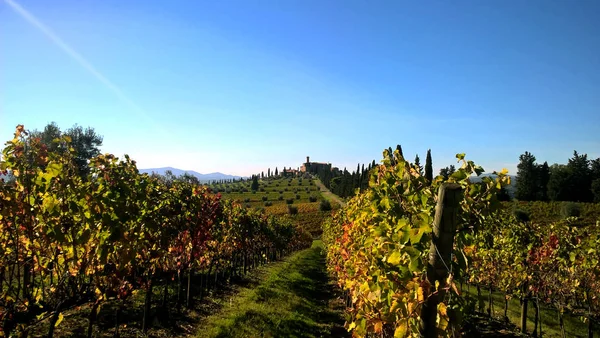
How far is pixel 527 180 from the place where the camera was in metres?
89.9

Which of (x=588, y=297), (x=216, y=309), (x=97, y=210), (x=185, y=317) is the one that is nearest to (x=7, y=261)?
(x=97, y=210)

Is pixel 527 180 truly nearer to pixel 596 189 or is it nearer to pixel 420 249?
pixel 596 189

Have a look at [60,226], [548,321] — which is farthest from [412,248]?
[548,321]

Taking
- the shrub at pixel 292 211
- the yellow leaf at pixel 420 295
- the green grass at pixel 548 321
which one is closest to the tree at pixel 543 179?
the shrub at pixel 292 211

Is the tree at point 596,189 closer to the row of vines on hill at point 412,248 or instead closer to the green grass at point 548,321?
the green grass at point 548,321

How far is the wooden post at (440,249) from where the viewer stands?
9.41ft

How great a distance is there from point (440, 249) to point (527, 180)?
10660 centimetres

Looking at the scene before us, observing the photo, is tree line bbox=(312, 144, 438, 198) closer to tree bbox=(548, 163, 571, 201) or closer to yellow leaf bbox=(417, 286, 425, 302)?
yellow leaf bbox=(417, 286, 425, 302)

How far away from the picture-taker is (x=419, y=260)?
331cm

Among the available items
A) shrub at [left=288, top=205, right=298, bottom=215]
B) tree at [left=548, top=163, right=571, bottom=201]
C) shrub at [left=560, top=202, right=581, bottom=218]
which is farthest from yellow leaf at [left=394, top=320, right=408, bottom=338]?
tree at [left=548, top=163, right=571, bottom=201]

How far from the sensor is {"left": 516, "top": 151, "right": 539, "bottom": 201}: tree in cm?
8831

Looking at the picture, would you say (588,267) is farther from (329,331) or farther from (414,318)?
(414,318)

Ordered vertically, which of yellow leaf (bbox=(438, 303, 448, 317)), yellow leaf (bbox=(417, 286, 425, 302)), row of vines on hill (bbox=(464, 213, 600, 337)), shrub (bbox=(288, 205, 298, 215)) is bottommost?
shrub (bbox=(288, 205, 298, 215))

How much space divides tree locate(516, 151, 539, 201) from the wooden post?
104 meters
